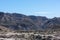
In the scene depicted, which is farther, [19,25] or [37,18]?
[37,18]

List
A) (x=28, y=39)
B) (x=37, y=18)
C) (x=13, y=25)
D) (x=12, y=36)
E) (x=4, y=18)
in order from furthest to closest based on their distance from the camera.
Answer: (x=37, y=18), (x=4, y=18), (x=13, y=25), (x=12, y=36), (x=28, y=39)

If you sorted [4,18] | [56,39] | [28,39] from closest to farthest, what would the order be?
[56,39] < [28,39] < [4,18]

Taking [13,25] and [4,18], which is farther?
[4,18]

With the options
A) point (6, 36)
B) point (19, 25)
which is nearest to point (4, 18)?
point (19, 25)

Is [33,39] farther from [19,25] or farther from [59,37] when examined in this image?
[19,25]

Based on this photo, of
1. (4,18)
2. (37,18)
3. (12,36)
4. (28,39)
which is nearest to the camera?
(28,39)

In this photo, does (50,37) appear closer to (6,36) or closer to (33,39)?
(33,39)

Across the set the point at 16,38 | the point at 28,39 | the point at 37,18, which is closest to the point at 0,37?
the point at 16,38

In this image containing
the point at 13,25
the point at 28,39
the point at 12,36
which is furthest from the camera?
the point at 13,25

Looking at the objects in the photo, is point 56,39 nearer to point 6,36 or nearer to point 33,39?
point 33,39
